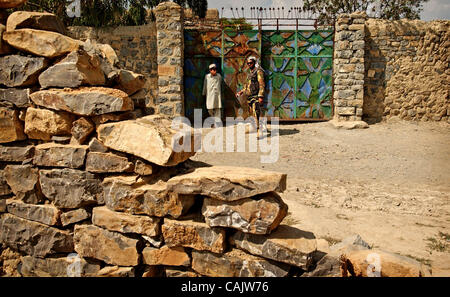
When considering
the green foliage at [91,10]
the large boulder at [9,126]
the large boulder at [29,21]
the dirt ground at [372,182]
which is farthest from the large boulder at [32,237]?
the green foliage at [91,10]

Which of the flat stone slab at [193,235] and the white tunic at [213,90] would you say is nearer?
the flat stone slab at [193,235]

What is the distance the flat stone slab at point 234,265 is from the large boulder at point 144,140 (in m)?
0.68

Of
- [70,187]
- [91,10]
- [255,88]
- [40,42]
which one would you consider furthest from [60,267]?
[91,10]

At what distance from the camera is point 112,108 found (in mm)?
2607

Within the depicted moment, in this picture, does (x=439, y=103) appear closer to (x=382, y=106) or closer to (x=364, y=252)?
(x=382, y=106)

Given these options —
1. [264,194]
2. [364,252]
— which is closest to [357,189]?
[364,252]

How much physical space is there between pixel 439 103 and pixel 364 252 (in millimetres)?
8786

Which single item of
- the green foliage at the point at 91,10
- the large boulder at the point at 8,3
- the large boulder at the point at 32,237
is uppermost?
the green foliage at the point at 91,10

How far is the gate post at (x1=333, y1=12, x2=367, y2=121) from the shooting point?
29.5ft

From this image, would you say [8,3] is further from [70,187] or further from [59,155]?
[70,187]

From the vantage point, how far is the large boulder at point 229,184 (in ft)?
7.34

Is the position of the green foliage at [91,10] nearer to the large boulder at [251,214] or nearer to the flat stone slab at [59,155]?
the flat stone slab at [59,155]

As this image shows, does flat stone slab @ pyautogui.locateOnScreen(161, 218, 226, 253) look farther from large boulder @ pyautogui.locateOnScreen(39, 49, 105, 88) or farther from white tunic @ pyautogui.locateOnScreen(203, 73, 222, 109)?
white tunic @ pyautogui.locateOnScreen(203, 73, 222, 109)

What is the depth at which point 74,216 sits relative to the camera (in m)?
2.72
